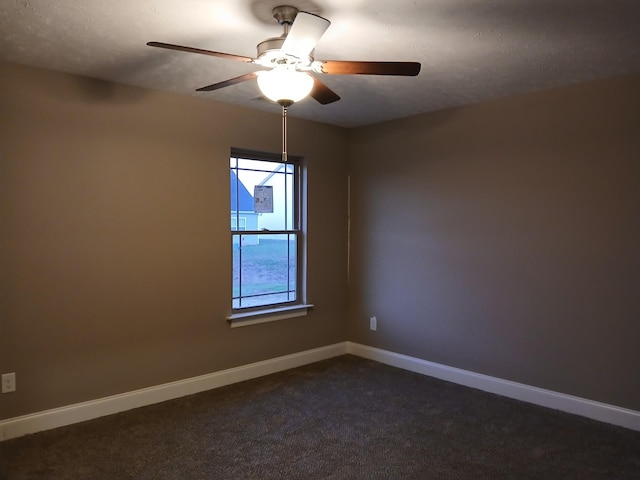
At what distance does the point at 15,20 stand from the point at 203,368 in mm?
2651

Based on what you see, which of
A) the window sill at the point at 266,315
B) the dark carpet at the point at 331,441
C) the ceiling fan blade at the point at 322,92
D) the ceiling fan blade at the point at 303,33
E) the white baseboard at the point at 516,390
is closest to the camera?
the ceiling fan blade at the point at 303,33

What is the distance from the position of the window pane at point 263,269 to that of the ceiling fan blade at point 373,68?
7.13 feet

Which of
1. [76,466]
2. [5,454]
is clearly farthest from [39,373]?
[76,466]

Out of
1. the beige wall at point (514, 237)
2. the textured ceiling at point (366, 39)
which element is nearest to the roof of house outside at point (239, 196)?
the textured ceiling at point (366, 39)

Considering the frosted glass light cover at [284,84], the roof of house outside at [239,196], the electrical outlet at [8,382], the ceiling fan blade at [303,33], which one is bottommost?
the electrical outlet at [8,382]

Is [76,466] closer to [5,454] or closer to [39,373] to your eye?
[5,454]

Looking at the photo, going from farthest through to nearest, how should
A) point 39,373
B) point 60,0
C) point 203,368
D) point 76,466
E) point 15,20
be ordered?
point 203,368 < point 39,373 < point 76,466 < point 15,20 < point 60,0

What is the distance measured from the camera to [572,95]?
343 centimetres

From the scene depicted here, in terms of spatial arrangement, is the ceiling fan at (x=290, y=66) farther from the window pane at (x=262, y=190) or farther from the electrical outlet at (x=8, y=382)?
the electrical outlet at (x=8, y=382)

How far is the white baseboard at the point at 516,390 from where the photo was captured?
10.7ft

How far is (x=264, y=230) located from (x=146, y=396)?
5.39 ft

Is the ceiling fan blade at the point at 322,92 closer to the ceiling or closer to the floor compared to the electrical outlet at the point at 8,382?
closer to the ceiling

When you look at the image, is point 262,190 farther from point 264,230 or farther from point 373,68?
point 373,68

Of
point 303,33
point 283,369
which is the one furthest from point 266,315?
point 303,33
